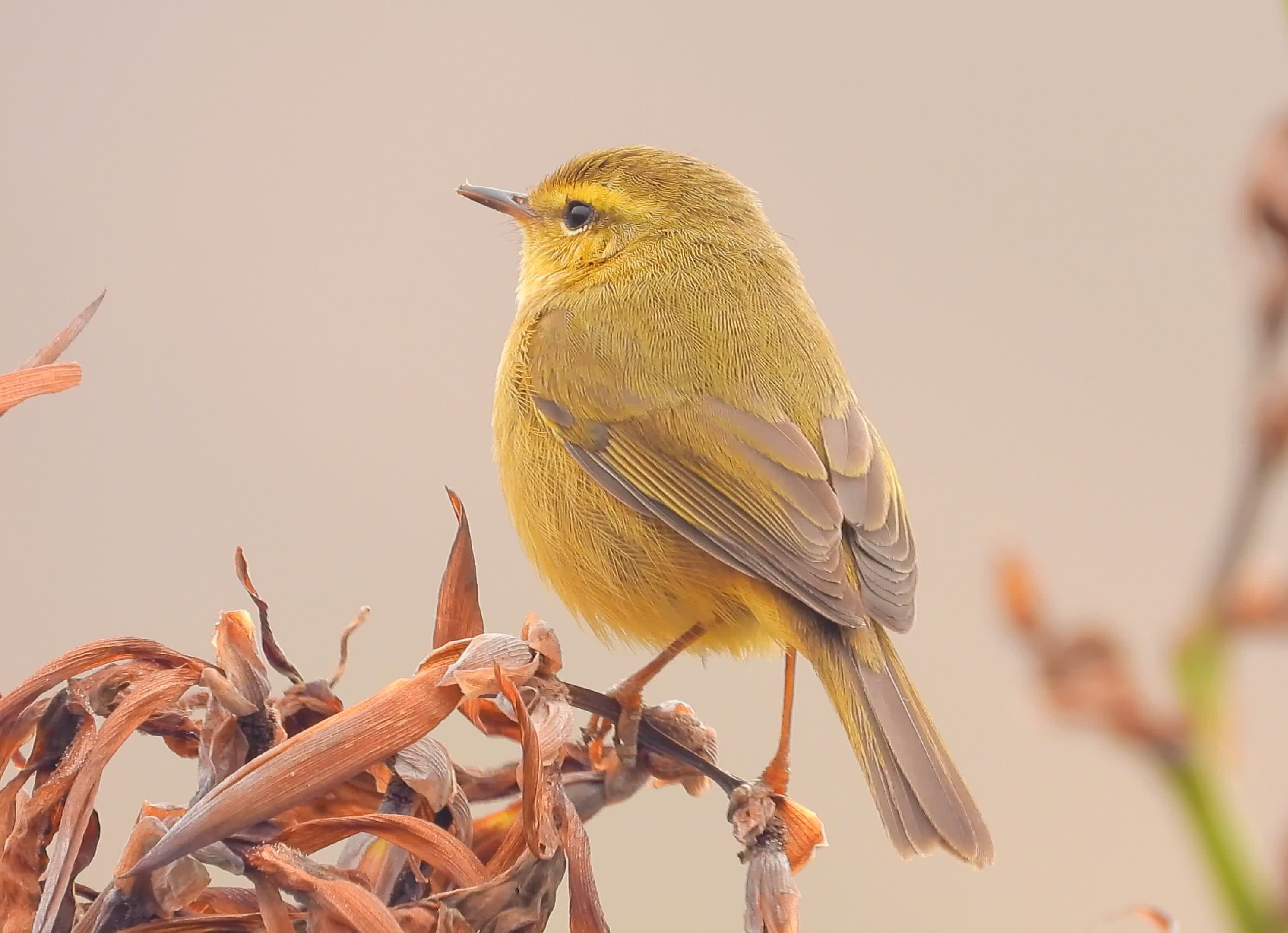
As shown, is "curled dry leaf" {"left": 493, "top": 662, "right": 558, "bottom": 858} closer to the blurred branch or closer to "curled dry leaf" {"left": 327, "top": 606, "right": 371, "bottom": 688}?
"curled dry leaf" {"left": 327, "top": 606, "right": 371, "bottom": 688}

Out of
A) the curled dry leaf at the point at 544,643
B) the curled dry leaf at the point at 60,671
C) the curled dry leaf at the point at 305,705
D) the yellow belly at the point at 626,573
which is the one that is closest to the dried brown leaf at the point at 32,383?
the curled dry leaf at the point at 60,671

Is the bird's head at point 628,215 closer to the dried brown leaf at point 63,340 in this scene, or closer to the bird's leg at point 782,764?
the bird's leg at point 782,764

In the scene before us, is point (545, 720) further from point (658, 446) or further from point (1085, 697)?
point (658, 446)

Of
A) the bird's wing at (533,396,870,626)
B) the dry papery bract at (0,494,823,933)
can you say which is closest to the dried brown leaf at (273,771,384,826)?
the dry papery bract at (0,494,823,933)

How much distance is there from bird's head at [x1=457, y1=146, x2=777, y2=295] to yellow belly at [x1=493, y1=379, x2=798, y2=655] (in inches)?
31.9

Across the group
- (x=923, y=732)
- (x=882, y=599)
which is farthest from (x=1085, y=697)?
(x=882, y=599)

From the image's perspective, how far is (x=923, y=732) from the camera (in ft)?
7.51

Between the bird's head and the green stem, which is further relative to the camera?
the bird's head

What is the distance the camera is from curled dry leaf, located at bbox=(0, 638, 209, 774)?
981 millimetres

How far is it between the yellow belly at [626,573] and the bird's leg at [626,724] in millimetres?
175

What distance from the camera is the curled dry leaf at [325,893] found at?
87 cm

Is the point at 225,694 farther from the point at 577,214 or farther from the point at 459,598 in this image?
the point at 577,214

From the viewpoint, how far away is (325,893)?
2.85 feet

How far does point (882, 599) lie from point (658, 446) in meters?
0.61
